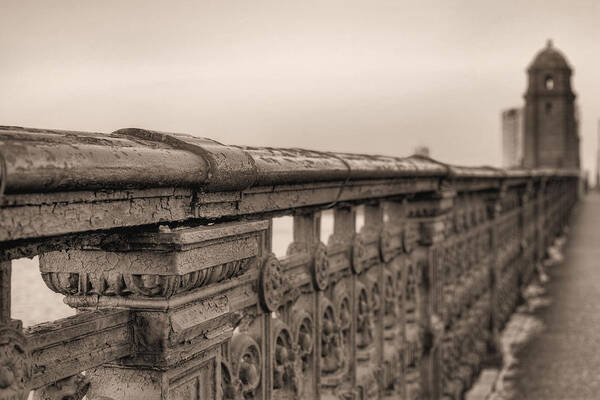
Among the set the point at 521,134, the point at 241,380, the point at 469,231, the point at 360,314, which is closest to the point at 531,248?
the point at 469,231

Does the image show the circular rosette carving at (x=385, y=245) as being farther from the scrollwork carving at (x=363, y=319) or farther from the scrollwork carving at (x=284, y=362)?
the scrollwork carving at (x=284, y=362)

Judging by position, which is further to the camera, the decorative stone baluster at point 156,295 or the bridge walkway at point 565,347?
the bridge walkway at point 565,347

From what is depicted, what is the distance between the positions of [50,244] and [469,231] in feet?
18.8

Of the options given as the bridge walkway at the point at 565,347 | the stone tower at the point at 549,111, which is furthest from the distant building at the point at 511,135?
the bridge walkway at the point at 565,347

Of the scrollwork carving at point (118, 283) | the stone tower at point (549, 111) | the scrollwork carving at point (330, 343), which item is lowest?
the scrollwork carving at point (330, 343)

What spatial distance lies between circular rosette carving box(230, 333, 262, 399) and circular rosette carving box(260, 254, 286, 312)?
0.16m

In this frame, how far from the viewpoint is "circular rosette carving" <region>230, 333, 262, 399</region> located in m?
2.45

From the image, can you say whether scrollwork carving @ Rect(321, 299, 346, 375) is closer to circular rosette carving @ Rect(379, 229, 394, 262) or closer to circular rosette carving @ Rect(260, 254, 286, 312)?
circular rosette carving @ Rect(260, 254, 286, 312)

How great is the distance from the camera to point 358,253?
12.0 ft

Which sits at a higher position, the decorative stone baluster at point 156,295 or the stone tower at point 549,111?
the stone tower at point 549,111

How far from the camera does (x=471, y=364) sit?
6902mm

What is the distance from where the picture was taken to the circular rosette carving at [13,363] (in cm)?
149

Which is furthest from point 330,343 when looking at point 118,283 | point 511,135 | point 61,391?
point 511,135

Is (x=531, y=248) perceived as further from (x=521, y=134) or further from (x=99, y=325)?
(x=521, y=134)
